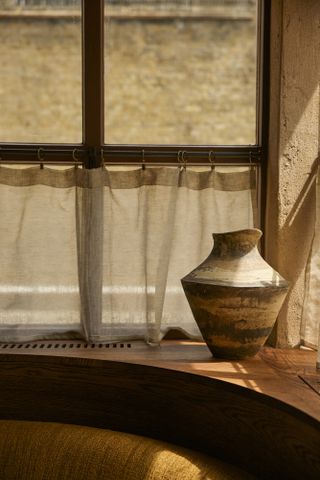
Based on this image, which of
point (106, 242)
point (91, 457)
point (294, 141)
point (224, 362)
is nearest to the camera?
point (91, 457)

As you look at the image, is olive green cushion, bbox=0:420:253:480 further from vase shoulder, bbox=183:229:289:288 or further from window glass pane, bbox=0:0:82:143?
window glass pane, bbox=0:0:82:143

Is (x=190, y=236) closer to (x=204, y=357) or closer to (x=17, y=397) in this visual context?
(x=204, y=357)

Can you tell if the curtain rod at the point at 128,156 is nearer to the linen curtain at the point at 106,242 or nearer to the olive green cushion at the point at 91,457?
the linen curtain at the point at 106,242

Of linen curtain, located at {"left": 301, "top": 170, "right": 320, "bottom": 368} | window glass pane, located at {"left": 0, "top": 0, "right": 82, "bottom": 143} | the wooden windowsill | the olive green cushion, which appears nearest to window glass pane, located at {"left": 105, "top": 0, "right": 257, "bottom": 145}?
window glass pane, located at {"left": 0, "top": 0, "right": 82, "bottom": 143}

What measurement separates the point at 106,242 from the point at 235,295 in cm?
73

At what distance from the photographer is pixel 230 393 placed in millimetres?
2791

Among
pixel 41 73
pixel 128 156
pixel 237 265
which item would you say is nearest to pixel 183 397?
pixel 237 265

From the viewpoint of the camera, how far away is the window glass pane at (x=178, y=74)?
352 cm

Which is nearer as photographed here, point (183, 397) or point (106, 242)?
point (183, 397)

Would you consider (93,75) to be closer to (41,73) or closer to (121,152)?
(41,73)

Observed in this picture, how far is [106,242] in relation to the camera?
3.47 metres

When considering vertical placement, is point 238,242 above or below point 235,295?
above

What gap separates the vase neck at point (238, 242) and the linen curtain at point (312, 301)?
0.31 metres

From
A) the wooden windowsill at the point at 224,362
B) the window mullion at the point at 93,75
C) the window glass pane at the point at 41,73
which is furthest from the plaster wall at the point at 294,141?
the window glass pane at the point at 41,73
